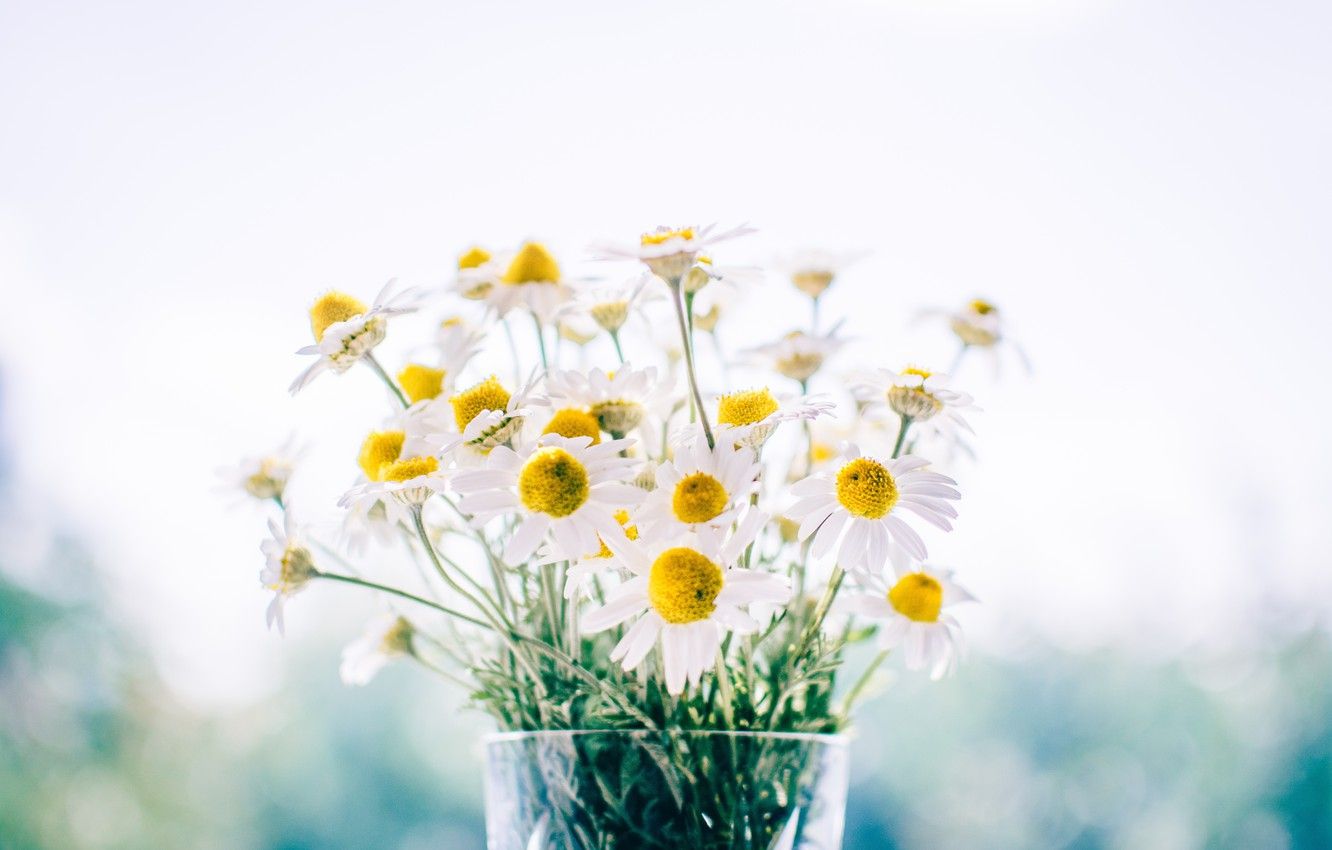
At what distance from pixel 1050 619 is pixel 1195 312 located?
0.64 meters

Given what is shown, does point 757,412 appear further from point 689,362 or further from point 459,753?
point 459,753

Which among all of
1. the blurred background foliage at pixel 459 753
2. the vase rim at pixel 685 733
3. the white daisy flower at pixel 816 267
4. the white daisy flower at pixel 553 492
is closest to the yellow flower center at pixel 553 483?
the white daisy flower at pixel 553 492

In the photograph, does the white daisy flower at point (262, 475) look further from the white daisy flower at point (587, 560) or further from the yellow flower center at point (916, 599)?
the yellow flower center at point (916, 599)

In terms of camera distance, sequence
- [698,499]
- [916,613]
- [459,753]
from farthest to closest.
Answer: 1. [459,753]
2. [916,613]
3. [698,499]

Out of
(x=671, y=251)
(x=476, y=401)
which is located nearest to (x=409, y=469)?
(x=476, y=401)

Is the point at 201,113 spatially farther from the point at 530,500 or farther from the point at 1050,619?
the point at 1050,619

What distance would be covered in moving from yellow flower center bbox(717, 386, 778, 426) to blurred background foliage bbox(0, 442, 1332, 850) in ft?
4.77

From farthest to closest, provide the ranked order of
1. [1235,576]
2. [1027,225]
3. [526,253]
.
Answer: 1. [1235,576]
2. [1027,225]
3. [526,253]

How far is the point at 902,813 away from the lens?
220 centimetres

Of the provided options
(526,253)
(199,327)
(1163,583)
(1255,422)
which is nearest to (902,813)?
(1163,583)

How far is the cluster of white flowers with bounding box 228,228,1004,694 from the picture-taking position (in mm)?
422

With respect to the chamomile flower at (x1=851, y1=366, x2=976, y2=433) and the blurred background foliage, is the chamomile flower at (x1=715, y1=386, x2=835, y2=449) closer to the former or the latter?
the chamomile flower at (x1=851, y1=366, x2=976, y2=433)

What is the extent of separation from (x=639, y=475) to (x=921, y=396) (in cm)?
13

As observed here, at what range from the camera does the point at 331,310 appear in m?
0.51
